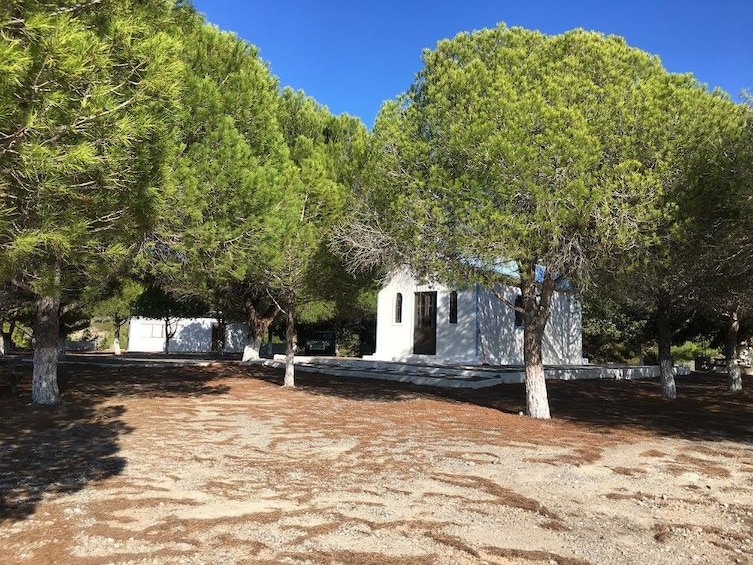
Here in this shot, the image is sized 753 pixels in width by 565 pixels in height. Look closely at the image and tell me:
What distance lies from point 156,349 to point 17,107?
45.6m

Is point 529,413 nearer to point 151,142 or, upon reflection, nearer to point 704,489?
point 704,489

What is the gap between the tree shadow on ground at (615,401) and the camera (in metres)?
11.0

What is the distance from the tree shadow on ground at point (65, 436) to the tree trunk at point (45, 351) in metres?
0.28

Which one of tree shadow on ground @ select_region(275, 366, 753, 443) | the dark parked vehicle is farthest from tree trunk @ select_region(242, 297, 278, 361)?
the dark parked vehicle

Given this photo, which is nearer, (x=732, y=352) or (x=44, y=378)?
(x=44, y=378)

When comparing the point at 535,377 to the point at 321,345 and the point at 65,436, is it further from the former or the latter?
the point at 321,345

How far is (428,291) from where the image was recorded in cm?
2319

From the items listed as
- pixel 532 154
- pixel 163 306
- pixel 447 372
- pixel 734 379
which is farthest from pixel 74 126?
pixel 163 306

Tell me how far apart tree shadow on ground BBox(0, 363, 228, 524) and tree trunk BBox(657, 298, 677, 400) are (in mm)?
11818

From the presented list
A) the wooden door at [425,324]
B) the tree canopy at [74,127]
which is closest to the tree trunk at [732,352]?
the wooden door at [425,324]

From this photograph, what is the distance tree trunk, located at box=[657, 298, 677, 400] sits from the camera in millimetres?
15742

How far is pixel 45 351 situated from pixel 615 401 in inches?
540

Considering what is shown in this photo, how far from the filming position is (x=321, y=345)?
39094mm

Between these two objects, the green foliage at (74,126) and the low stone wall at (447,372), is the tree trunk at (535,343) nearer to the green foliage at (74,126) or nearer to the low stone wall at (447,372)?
the low stone wall at (447,372)
